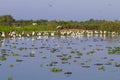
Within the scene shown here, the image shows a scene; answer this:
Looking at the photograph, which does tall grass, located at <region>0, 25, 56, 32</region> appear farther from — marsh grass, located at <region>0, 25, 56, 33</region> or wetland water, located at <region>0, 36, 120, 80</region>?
wetland water, located at <region>0, 36, 120, 80</region>

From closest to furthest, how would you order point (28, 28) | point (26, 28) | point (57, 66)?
point (57, 66), point (26, 28), point (28, 28)

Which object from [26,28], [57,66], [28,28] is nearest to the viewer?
[57,66]

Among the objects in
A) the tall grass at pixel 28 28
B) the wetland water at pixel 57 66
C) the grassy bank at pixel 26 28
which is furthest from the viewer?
the tall grass at pixel 28 28

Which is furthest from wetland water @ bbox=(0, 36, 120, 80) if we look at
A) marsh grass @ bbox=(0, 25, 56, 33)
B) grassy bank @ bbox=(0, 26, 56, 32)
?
marsh grass @ bbox=(0, 25, 56, 33)

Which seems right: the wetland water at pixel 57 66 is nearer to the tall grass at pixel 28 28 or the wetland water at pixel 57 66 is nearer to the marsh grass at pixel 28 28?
the tall grass at pixel 28 28

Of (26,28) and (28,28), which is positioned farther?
(28,28)

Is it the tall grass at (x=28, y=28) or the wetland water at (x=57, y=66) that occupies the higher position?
the tall grass at (x=28, y=28)

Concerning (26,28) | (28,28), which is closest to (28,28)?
(28,28)

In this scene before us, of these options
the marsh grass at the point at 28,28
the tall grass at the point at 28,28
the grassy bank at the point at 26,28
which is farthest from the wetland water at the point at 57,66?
the marsh grass at the point at 28,28

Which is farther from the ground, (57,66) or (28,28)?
(28,28)

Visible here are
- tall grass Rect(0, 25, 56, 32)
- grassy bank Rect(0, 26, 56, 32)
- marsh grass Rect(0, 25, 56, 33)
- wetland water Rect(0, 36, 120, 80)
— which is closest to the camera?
wetland water Rect(0, 36, 120, 80)

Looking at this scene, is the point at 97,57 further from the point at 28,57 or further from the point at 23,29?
the point at 23,29

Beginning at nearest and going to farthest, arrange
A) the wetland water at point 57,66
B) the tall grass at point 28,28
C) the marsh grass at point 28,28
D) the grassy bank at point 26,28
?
the wetland water at point 57,66 → the grassy bank at point 26,28 → the tall grass at point 28,28 → the marsh grass at point 28,28

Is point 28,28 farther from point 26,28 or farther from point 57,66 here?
point 57,66
